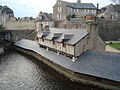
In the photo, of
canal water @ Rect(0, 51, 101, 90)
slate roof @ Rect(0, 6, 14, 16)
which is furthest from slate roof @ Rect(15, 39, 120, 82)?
slate roof @ Rect(0, 6, 14, 16)

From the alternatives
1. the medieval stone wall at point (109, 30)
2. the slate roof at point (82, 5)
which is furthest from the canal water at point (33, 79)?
the slate roof at point (82, 5)

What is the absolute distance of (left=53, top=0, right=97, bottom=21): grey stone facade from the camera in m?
49.7

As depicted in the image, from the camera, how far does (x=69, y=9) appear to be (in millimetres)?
→ 50250

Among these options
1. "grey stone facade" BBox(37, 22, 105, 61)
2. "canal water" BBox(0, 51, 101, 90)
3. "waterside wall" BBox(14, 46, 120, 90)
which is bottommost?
"canal water" BBox(0, 51, 101, 90)

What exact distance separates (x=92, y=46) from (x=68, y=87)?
663 centimetres

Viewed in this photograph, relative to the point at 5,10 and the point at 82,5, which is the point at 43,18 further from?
the point at 5,10

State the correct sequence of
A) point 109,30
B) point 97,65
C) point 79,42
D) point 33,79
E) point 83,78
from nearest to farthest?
point 97,65, point 83,78, point 79,42, point 33,79, point 109,30

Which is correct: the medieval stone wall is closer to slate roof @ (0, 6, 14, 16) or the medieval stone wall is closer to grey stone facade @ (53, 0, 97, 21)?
grey stone facade @ (53, 0, 97, 21)

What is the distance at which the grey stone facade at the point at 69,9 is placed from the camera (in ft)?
163

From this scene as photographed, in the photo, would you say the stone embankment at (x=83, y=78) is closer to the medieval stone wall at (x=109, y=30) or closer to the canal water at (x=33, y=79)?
the canal water at (x=33, y=79)

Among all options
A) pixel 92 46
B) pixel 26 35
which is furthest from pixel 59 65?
pixel 26 35

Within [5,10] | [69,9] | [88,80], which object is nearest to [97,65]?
[88,80]

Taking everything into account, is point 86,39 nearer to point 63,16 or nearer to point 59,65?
point 59,65

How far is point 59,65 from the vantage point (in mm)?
22031
